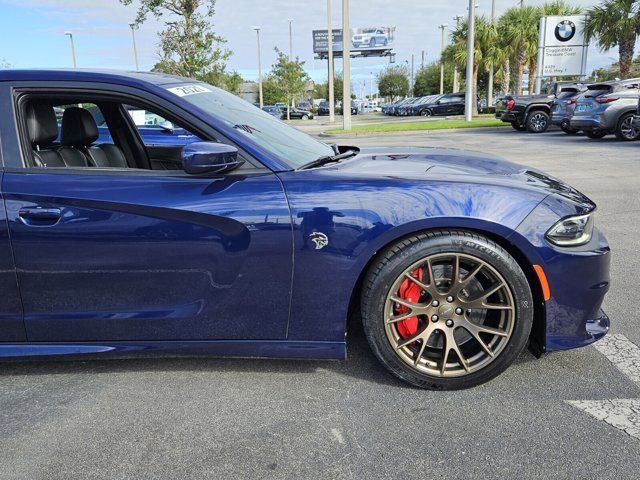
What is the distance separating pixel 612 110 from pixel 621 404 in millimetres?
13591

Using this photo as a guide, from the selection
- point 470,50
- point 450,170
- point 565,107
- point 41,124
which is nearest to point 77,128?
point 41,124

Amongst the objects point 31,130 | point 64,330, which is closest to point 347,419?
point 64,330

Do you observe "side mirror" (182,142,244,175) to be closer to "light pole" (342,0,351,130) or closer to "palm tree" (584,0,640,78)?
"light pole" (342,0,351,130)

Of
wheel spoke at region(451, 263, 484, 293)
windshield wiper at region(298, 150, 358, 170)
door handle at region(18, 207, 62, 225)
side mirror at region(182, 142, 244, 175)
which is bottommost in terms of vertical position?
wheel spoke at region(451, 263, 484, 293)

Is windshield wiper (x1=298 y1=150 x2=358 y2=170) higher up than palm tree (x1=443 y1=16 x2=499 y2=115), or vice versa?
palm tree (x1=443 y1=16 x2=499 y2=115)

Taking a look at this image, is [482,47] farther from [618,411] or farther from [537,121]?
[618,411]

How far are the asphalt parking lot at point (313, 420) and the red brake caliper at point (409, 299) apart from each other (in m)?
0.29

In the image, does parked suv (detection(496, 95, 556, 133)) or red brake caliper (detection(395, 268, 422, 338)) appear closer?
red brake caliper (detection(395, 268, 422, 338))

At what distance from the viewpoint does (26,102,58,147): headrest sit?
281 cm

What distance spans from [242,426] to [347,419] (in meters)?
0.48

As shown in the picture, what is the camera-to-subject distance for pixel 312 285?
2.59 metres

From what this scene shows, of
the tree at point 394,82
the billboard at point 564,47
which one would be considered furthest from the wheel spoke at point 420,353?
the tree at point 394,82

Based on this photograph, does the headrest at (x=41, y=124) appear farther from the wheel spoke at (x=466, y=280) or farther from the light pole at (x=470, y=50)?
the light pole at (x=470, y=50)

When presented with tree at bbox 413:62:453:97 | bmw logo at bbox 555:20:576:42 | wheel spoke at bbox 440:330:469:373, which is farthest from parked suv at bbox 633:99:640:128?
tree at bbox 413:62:453:97
